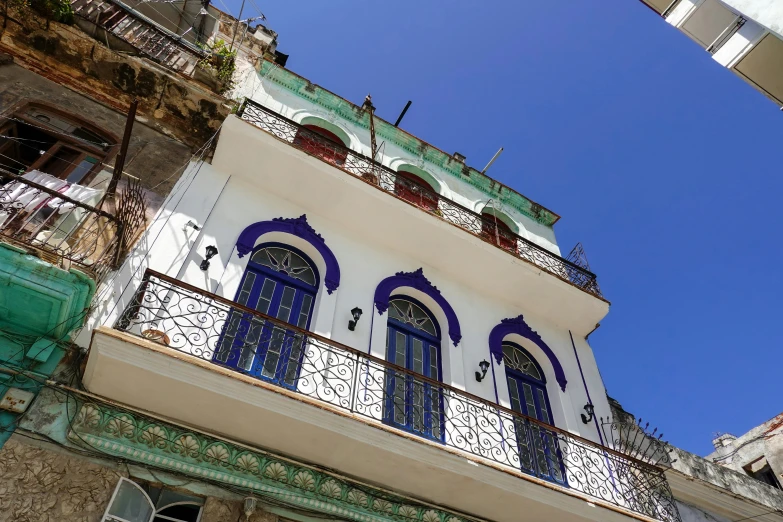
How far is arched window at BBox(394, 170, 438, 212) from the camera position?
10602mm

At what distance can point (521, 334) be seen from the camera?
9711mm

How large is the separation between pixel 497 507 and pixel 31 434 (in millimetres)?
5289

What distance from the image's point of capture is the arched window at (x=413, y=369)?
699 centimetres

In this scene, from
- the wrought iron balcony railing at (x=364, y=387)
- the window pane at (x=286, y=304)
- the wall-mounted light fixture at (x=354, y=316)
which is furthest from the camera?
the wall-mounted light fixture at (x=354, y=316)

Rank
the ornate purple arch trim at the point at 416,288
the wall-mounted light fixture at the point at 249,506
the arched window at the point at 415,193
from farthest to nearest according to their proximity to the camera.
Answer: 1. the arched window at the point at 415,193
2. the ornate purple arch trim at the point at 416,288
3. the wall-mounted light fixture at the point at 249,506

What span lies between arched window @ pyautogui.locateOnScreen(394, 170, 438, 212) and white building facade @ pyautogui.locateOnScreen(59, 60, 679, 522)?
4 cm

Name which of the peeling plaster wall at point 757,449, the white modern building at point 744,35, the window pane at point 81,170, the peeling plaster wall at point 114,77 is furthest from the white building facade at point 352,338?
the peeling plaster wall at point 757,449

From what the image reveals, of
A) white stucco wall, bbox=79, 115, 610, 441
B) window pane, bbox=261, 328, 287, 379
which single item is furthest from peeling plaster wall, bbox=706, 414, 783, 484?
window pane, bbox=261, 328, 287, 379

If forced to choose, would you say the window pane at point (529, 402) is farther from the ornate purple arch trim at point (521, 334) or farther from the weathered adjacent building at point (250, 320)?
the ornate purple arch trim at point (521, 334)

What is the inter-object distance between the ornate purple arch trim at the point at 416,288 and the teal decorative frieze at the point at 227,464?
10.2ft

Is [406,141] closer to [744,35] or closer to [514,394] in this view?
[514,394]

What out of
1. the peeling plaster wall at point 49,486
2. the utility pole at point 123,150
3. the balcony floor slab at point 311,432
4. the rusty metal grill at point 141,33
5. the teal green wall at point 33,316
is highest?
the rusty metal grill at point 141,33

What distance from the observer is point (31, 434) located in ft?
15.8

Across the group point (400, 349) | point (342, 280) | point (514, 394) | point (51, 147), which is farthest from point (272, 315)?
point (514, 394)
